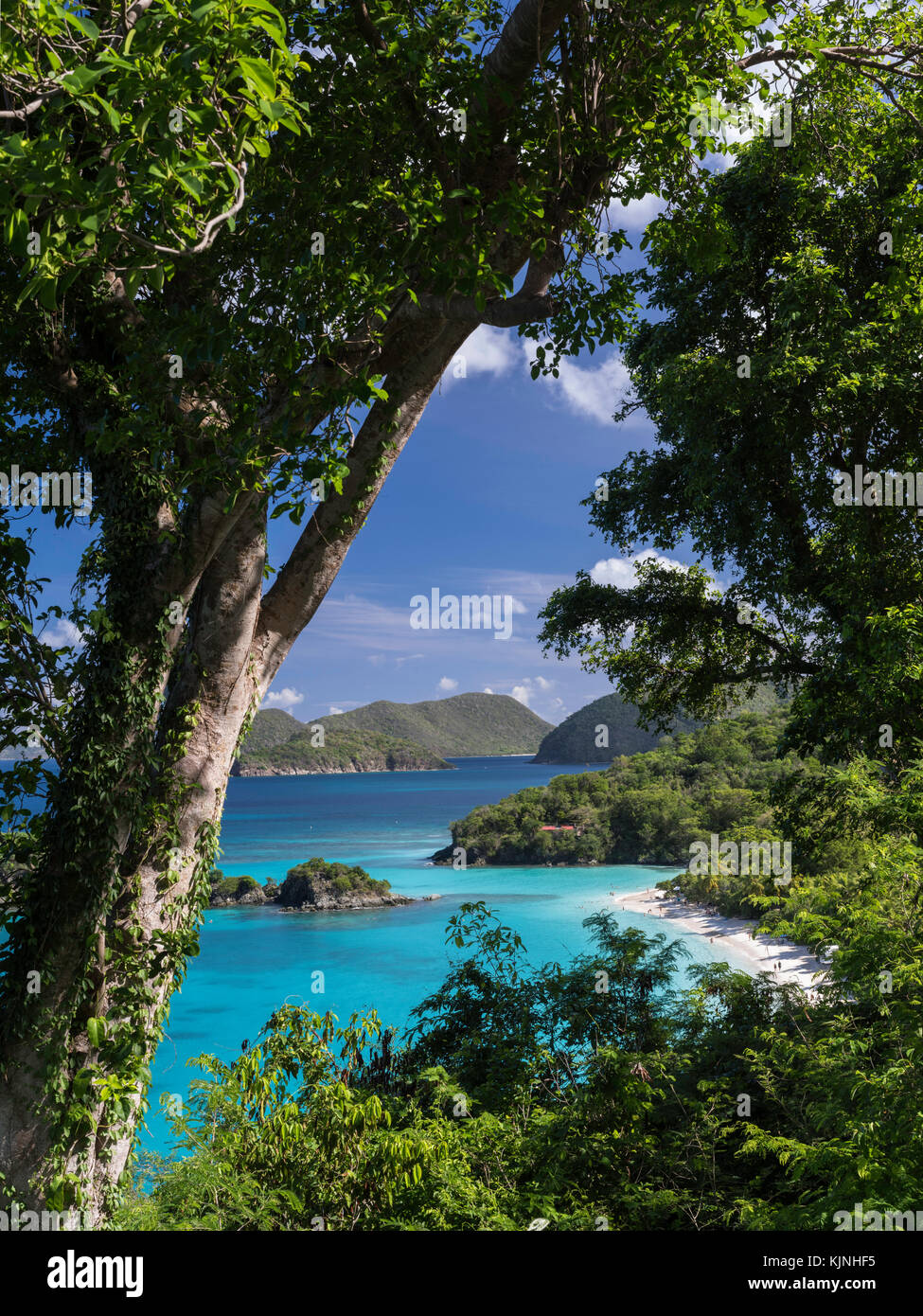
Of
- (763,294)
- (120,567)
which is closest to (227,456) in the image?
(120,567)

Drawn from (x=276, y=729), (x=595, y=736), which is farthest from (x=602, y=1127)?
(x=276, y=729)

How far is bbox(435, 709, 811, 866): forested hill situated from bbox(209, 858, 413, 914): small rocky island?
932cm

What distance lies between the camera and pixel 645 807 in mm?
37000

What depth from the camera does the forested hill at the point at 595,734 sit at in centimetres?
6352

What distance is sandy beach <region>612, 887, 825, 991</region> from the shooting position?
1576 centimetres

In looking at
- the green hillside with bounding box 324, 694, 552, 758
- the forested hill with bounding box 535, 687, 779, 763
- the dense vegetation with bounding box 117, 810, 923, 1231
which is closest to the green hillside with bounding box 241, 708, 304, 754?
the green hillside with bounding box 324, 694, 552, 758

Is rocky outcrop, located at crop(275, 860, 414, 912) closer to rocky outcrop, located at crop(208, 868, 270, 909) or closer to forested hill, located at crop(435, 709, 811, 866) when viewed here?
rocky outcrop, located at crop(208, 868, 270, 909)

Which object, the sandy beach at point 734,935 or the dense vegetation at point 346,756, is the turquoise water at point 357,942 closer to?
the sandy beach at point 734,935

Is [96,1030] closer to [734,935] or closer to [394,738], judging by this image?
[734,935]

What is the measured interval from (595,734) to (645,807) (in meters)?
20.4

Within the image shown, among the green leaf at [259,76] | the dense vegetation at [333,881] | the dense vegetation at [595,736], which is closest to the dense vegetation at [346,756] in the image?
the dense vegetation at [595,736]

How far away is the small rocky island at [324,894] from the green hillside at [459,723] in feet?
338

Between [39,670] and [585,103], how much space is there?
3962 mm
